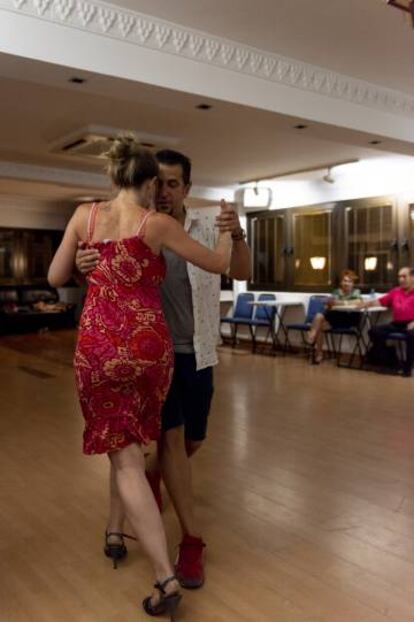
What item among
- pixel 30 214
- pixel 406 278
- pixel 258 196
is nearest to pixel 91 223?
pixel 406 278

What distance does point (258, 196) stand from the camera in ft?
30.0

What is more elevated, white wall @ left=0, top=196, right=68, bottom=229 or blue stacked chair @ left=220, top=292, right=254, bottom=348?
white wall @ left=0, top=196, right=68, bottom=229

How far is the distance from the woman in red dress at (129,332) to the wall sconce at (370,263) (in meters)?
6.30

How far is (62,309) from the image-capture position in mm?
11609

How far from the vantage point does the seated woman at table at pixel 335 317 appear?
→ 24.0 ft

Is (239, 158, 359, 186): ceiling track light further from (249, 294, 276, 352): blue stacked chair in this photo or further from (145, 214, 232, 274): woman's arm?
(145, 214, 232, 274): woman's arm

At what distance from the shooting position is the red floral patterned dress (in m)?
1.75

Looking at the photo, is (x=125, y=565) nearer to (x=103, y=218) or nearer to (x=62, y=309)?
(x=103, y=218)

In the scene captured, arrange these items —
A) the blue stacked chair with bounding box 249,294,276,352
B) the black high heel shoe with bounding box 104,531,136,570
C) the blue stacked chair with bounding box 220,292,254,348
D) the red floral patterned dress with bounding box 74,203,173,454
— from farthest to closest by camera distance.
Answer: the blue stacked chair with bounding box 220,292,254,348
the blue stacked chair with bounding box 249,294,276,352
the black high heel shoe with bounding box 104,531,136,570
the red floral patterned dress with bounding box 74,203,173,454

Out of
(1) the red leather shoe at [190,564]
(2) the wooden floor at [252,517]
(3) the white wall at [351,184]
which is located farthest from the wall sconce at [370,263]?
(1) the red leather shoe at [190,564]

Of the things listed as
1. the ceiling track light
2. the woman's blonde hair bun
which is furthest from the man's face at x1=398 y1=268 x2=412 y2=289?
the woman's blonde hair bun

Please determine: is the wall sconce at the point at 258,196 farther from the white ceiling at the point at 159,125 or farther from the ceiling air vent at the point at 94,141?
the ceiling air vent at the point at 94,141

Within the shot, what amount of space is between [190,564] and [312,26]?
10.1 ft

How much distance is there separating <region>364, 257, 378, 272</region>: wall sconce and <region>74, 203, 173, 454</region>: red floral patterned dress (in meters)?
6.41
